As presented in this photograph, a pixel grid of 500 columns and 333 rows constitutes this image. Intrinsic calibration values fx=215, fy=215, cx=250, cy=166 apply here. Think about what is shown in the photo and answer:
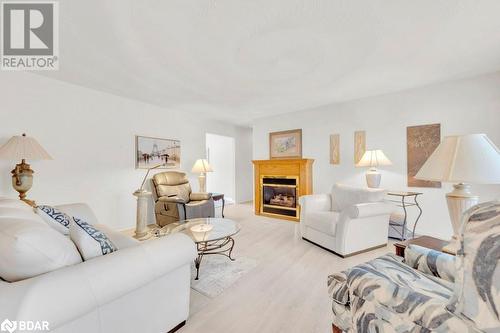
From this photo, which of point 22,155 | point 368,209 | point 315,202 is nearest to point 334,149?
point 315,202

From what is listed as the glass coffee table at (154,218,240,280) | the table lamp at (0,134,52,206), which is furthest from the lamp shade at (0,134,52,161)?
the glass coffee table at (154,218,240,280)

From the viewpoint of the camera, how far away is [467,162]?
1189 millimetres

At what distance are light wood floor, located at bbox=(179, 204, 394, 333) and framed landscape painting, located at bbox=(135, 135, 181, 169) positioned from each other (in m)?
2.37

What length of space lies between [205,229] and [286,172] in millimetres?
2573

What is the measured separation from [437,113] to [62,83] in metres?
5.51

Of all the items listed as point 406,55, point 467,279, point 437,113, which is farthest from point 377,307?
point 437,113

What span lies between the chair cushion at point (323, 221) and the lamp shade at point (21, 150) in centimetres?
333

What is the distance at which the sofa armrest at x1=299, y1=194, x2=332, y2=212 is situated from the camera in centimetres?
315

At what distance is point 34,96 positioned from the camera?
2.83 meters

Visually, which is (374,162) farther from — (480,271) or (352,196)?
(480,271)

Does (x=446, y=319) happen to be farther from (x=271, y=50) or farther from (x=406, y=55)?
(x=406, y=55)

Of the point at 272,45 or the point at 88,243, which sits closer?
the point at 88,243

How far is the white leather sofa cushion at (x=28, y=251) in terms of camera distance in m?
0.86

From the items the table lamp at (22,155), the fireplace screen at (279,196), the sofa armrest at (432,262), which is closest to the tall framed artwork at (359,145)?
the fireplace screen at (279,196)
